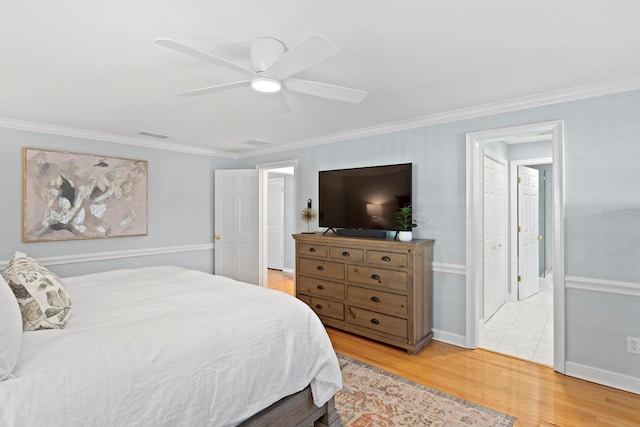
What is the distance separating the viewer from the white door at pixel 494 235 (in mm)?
3871

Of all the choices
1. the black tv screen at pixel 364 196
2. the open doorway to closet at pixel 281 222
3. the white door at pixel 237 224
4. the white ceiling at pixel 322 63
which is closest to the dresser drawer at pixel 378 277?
the black tv screen at pixel 364 196

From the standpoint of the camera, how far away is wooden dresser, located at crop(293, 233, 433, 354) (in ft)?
10.4

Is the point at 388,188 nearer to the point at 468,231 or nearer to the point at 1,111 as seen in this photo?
the point at 468,231

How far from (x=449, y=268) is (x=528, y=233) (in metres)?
2.43

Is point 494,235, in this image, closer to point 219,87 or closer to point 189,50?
point 219,87

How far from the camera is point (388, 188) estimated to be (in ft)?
11.8

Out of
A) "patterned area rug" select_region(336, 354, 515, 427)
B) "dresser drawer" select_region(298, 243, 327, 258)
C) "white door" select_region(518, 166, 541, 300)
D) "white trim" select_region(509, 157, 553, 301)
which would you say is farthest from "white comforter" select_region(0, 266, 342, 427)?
"white door" select_region(518, 166, 541, 300)

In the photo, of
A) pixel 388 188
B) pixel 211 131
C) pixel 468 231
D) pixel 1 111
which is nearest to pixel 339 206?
pixel 388 188

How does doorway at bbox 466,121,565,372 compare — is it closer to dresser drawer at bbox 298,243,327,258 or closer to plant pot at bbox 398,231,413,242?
plant pot at bbox 398,231,413,242

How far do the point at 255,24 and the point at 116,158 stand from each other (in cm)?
337

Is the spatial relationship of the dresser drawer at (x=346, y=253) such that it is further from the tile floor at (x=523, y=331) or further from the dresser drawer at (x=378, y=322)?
the tile floor at (x=523, y=331)

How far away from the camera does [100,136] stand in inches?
159

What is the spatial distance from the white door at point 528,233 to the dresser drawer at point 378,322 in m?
2.67

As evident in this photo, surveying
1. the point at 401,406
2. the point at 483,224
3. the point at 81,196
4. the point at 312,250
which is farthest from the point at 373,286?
the point at 81,196
